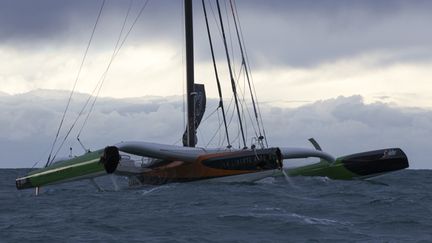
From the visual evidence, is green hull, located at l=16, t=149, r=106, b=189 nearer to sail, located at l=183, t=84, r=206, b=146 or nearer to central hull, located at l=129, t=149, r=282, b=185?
central hull, located at l=129, t=149, r=282, b=185

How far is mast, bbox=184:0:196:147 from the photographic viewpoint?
22.6 meters

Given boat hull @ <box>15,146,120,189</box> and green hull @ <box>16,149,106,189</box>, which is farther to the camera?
green hull @ <box>16,149,106,189</box>

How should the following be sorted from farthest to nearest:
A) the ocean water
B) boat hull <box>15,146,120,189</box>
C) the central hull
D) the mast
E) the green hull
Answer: the mast → the central hull → the green hull → boat hull <box>15,146,120,189</box> → the ocean water

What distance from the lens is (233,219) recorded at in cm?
1159

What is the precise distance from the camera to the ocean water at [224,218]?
33.1ft

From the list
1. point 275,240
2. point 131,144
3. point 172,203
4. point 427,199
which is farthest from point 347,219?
point 131,144

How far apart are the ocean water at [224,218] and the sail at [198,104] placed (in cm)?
517

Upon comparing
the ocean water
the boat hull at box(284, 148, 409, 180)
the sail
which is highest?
the sail

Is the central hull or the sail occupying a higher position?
the sail

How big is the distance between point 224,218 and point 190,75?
38.6ft

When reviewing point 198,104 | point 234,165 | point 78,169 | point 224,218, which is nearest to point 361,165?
point 234,165

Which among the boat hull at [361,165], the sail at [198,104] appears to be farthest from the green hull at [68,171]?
the boat hull at [361,165]

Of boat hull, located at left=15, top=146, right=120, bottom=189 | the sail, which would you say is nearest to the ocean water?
boat hull, located at left=15, top=146, right=120, bottom=189

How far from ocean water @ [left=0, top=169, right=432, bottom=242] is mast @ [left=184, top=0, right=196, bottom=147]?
4651 mm
